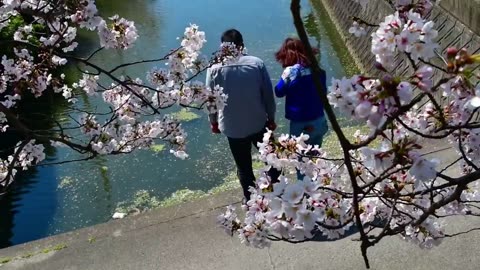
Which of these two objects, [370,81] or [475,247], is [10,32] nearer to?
[475,247]

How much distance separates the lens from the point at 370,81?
1372 millimetres

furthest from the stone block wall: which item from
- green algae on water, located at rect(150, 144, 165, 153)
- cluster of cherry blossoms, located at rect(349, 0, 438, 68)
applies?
green algae on water, located at rect(150, 144, 165, 153)

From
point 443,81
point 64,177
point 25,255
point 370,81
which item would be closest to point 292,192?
point 370,81

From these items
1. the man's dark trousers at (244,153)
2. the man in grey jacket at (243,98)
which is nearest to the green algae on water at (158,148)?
the man's dark trousers at (244,153)

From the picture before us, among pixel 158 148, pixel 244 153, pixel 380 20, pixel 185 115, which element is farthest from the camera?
pixel 380 20

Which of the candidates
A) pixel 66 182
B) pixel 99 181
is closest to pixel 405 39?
pixel 99 181

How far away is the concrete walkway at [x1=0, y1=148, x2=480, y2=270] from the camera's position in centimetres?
334

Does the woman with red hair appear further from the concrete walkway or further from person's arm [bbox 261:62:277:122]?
the concrete walkway

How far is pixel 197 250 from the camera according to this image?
3.70 meters

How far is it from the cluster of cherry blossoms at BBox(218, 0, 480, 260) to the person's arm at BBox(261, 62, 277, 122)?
1258 millimetres

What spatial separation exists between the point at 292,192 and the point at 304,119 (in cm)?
229

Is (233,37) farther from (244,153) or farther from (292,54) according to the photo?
(244,153)

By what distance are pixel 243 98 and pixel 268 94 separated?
0.60 feet

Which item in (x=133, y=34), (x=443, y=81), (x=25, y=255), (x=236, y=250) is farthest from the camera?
(x=25, y=255)
